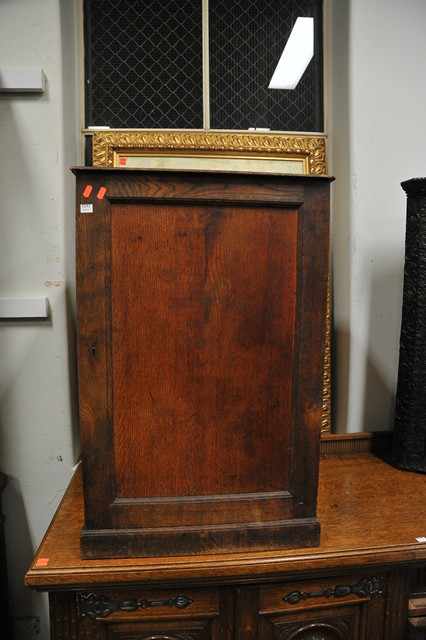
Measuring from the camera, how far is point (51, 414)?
1341mm

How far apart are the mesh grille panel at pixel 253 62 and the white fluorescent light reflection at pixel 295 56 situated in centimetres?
2

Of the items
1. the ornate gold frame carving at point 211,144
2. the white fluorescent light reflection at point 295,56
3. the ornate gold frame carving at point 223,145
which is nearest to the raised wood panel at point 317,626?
the ornate gold frame carving at point 223,145

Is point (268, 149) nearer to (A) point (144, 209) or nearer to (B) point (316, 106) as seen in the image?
(B) point (316, 106)

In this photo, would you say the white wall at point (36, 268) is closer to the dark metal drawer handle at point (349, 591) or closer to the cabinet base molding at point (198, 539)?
the cabinet base molding at point (198, 539)

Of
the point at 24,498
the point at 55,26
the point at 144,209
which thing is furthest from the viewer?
the point at 24,498

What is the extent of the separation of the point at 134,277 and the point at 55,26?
3.39ft

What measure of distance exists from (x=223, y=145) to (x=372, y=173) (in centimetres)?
54

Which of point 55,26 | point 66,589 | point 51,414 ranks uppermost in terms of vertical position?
point 55,26

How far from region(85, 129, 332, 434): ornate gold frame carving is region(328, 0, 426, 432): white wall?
2.6 inches

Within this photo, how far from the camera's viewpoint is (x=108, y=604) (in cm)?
83

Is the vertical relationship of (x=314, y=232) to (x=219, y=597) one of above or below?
above

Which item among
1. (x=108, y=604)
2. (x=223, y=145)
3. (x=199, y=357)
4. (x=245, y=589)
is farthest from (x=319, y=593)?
(x=223, y=145)

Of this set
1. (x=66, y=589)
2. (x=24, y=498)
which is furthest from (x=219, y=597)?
(x=24, y=498)

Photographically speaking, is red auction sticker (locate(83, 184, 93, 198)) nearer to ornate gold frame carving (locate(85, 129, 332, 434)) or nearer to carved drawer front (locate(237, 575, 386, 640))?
ornate gold frame carving (locate(85, 129, 332, 434))
